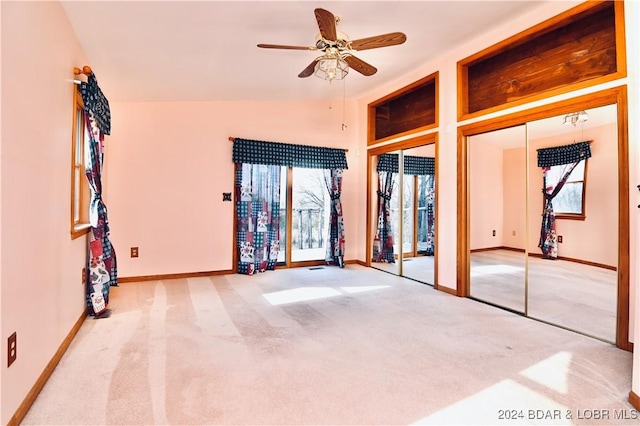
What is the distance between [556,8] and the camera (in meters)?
2.81

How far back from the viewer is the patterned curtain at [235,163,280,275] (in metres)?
4.77

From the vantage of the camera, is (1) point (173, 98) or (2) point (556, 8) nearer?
(2) point (556, 8)

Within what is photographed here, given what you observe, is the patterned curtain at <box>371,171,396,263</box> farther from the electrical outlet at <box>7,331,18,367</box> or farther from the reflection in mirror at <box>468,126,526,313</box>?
the electrical outlet at <box>7,331,18,367</box>

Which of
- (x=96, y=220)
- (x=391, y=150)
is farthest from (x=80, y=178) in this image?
(x=391, y=150)

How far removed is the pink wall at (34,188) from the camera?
152 cm

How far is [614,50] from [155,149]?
15.8 ft

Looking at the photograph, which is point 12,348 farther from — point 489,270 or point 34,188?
point 489,270

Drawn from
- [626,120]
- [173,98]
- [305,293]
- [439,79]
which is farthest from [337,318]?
[173,98]

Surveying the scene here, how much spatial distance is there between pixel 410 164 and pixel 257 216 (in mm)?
2341

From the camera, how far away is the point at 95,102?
2.89 metres

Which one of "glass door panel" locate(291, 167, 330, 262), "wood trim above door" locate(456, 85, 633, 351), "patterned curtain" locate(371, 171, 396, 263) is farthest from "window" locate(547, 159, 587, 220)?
"glass door panel" locate(291, 167, 330, 262)

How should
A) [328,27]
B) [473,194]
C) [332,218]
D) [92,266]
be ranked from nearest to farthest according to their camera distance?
1. [328,27]
2. [92,266]
3. [473,194]
4. [332,218]

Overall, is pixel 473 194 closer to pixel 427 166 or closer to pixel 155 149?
pixel 427 166

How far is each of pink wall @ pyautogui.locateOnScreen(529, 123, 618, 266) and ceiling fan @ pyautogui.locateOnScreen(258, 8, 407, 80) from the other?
174 cm
